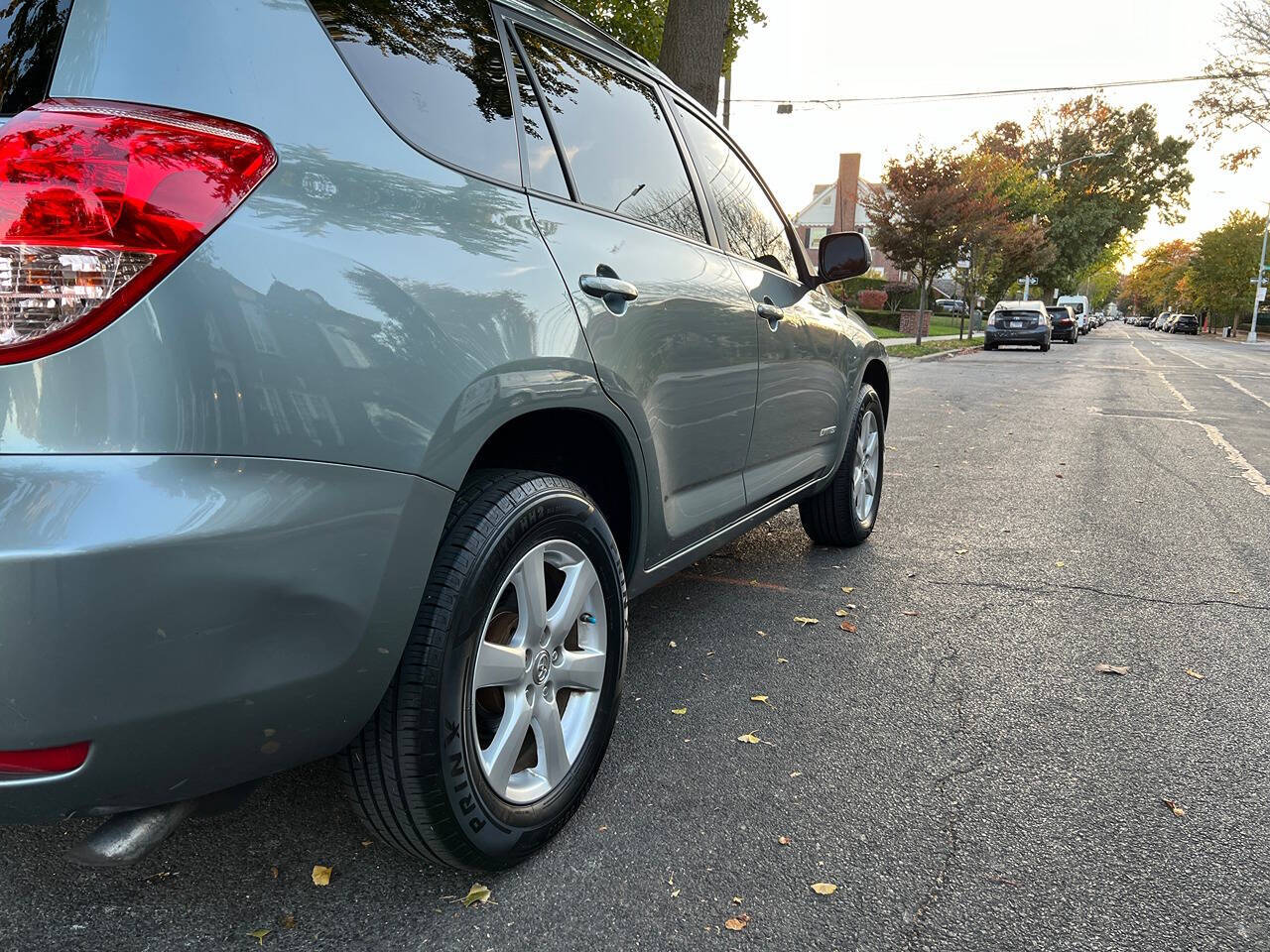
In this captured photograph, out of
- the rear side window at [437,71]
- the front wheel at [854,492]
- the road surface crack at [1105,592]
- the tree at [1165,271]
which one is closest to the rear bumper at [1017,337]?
the front wheel at [854,492]

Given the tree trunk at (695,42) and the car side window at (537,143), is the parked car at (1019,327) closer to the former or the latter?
the tree trunk at (695,42)

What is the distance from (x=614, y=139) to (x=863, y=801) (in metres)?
1.85

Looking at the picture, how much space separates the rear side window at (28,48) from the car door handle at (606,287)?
102 centimetres

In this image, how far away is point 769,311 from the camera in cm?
314

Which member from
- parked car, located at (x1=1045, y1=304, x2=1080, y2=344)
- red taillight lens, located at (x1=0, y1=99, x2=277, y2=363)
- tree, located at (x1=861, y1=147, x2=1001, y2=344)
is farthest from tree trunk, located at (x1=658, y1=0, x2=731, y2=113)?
parked car, located at (x1=1045, y1=304, x2=1080, y2=344)

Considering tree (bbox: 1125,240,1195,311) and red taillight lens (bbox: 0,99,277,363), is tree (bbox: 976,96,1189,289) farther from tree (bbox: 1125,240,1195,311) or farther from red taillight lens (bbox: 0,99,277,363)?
red taillight lens (bbox: 0,99,277,363)

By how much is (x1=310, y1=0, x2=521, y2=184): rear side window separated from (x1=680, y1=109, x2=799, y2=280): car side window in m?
1.12

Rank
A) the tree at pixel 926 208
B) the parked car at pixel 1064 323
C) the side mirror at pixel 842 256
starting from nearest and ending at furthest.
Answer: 1. the side mirror at pixel 842 256
2. the tree at pixel 926 208
3. the parked car at pixel 1064 323

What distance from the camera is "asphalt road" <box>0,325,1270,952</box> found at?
71.2 inches

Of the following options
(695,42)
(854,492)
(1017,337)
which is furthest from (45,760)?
(1017,337)

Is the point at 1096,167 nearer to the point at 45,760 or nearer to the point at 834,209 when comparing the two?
the point at 834,209

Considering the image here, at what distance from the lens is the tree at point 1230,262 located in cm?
6100

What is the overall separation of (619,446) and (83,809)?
131cm

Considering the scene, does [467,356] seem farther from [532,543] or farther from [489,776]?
[489,776]
